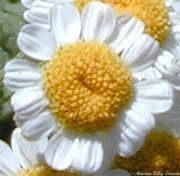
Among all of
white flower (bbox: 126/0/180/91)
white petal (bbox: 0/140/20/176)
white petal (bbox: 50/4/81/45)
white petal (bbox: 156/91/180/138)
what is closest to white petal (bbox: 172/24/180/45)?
white flower (bbox: 126/0/180/91)

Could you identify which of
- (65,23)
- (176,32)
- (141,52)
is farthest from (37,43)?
(176,32)

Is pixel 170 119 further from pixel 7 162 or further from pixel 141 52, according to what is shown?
pixel 7 162

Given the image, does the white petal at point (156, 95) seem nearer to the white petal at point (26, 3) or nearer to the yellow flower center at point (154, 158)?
the yellow flower center at point (154, 158)

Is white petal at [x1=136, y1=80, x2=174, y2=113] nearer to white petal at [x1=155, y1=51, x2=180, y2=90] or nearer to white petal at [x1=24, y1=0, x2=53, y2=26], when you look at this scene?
white petal at [x1=155, y1=51, x2=180, y2=90]

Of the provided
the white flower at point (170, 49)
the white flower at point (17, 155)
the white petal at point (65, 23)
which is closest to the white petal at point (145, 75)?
the white flower at point (170, 49)

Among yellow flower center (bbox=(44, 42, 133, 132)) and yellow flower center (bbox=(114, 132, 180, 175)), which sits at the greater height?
yellow flower center (bbox=(44, 42, 133, 132))

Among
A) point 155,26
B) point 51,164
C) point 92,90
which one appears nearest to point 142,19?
point 155,26
